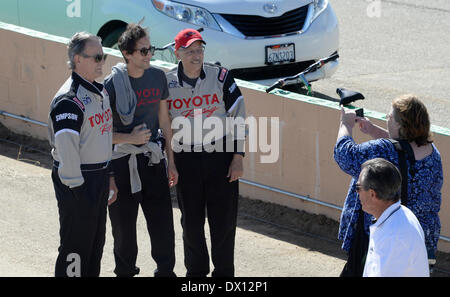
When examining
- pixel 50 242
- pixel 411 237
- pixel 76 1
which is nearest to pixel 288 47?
pixel 76 1

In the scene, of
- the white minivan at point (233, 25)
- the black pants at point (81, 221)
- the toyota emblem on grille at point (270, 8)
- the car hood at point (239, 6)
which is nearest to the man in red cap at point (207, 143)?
the black pants at point (81, 221)

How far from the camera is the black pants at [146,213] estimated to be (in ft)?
20.3

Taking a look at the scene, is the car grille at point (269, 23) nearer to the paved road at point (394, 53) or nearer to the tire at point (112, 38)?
the paved road at point (394, 53)

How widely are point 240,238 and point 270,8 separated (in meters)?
3.57

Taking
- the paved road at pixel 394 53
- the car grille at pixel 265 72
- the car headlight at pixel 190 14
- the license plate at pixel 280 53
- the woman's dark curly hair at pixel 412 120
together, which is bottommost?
the paved road at pixel 394 53

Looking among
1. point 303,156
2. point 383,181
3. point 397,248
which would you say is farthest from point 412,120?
point 303,156

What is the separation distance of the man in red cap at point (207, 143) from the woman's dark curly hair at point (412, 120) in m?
1.47

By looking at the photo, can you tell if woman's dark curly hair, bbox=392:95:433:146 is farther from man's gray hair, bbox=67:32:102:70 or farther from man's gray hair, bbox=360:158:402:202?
man's gray hair, bbox=67:32:102:70

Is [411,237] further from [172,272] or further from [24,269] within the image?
[24,269]

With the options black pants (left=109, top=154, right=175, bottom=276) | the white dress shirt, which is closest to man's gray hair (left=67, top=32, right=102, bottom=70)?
black pants (left=109, top=154, right=175, bottom=276)

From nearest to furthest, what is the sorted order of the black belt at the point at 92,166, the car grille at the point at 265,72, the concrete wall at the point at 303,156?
the black belt at the point at 92,166 < the concrete wall at the point at 303,156 < the car grille at the point at 265,72

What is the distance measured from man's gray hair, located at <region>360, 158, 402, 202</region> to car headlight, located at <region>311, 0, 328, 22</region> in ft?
20.7

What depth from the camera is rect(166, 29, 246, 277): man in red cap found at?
620 centimetres

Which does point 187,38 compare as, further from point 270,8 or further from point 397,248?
point 270,8
